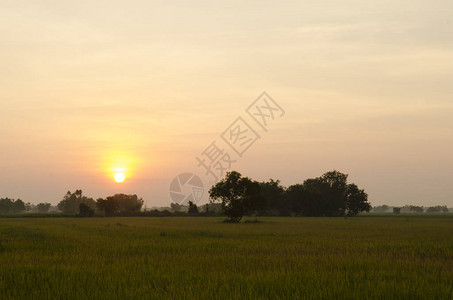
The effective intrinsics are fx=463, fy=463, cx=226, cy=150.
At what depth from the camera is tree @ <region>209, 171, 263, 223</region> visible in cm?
6919

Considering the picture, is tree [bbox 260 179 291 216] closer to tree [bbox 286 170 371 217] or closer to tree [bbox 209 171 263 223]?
tree [bbox 286 170 371 217]

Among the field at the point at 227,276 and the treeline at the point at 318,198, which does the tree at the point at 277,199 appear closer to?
the treeline at the point at 318,198

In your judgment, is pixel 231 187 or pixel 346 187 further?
pixel 346 187

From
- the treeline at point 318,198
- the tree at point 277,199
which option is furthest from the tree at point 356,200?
the tree at point 277,199

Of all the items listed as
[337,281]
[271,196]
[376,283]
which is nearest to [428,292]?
[376,283]

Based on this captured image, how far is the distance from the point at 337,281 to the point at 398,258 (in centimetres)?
671

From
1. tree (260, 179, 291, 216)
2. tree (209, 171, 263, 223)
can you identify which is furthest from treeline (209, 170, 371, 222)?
tree (209, 171, 263, 223)

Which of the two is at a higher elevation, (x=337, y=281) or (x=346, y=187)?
(x=346, y=187)

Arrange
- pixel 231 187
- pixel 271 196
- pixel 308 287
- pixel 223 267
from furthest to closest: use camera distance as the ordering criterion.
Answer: pixel 271 196 → pixel 231 187 → pixel 223 267 → pixel 308 287

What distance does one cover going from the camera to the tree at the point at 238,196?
69188 millimetres

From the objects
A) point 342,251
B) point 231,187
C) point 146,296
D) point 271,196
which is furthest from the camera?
point 271,196

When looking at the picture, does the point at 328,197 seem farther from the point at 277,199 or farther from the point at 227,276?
the point at 227,276

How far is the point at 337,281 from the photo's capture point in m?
11.6

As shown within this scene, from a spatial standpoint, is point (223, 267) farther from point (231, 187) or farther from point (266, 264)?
point (231, 187)
